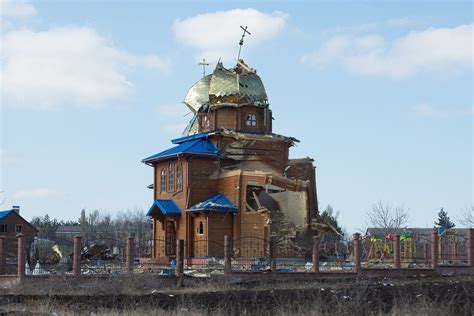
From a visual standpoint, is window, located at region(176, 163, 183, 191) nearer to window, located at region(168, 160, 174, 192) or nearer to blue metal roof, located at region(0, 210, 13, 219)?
window, located at region(168, 160, 174, 192)

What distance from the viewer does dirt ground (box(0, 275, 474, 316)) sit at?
38.0ft

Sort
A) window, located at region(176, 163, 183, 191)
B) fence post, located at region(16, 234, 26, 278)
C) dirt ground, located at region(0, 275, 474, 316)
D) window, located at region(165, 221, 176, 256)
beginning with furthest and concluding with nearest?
window, located at region(165, 221, 176, 256)
window, located at region(176, 163, 183, 191)
fence post, located at region(16, 234, 26, 278)
dirt ground, located at region(0, 275, 474, 316)

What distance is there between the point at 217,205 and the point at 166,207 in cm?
335

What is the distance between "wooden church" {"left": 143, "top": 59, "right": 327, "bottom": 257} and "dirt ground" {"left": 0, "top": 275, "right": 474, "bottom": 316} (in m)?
9.75

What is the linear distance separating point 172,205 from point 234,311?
23.3 metres

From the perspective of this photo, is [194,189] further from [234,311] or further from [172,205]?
[234,311]

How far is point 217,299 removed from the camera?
15039 millimetres

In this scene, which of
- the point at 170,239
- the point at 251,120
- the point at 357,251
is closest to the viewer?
the point at 357,251

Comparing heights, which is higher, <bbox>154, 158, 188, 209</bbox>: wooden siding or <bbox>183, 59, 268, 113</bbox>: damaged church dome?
<bbox>183, 59, 268, 113</bbox>: damaged church dome

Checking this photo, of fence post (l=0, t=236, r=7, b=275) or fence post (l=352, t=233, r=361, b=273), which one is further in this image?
fence post (l=352, t=233, r=361, b=273)

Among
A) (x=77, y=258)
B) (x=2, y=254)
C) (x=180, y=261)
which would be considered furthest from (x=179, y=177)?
(x=77, y=258)

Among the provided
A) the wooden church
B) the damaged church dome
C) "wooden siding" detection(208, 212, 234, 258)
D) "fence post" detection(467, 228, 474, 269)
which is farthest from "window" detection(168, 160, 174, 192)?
"fence post" detection(467, 228, 474, 269)

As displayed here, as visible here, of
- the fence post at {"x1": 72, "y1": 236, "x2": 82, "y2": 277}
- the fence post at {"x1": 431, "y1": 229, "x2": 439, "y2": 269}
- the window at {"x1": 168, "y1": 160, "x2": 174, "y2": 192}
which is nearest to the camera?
the fence post at {"x1": 72, "y1": 236, "x2": 82, "y2": 277}

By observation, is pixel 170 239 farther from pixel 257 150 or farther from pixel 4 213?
pixel 4 213
